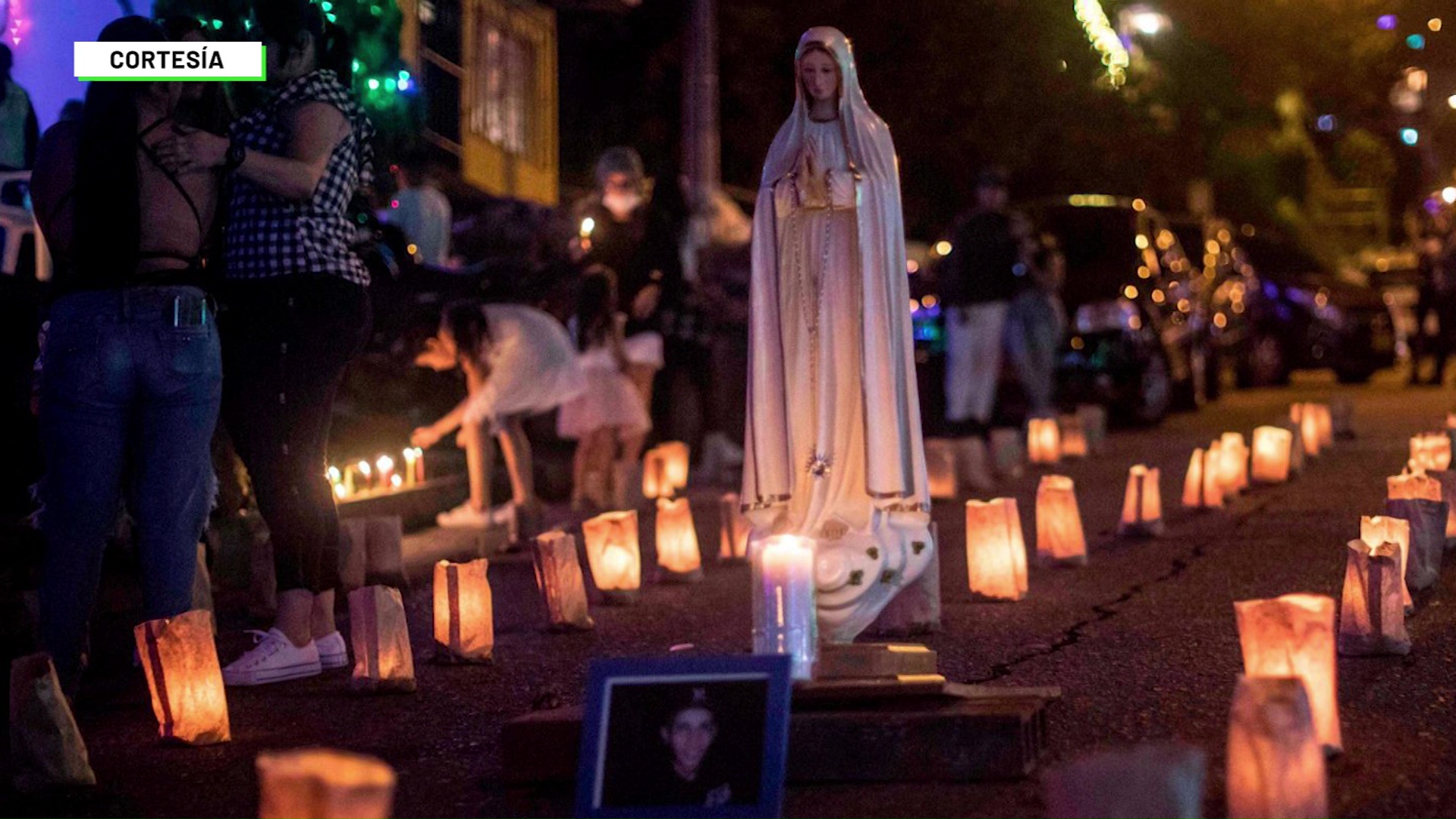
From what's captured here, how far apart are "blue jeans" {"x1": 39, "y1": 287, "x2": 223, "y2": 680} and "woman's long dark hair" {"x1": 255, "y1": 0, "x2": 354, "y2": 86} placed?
986mm

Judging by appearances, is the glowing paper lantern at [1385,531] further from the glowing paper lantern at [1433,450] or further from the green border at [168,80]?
the green border at [168,80]

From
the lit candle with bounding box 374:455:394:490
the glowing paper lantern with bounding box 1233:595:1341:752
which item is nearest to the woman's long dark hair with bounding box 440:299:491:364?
the lit candle with bounding box 374:455:394:490

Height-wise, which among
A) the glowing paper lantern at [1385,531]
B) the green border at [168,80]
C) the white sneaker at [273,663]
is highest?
the green border at [168,80]

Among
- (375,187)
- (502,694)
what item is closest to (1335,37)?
(375,187)

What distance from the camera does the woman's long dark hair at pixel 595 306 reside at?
1377cm

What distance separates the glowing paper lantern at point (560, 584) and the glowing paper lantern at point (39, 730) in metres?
2.94

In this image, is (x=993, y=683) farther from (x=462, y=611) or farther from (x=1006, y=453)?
(x=1006, y=453)

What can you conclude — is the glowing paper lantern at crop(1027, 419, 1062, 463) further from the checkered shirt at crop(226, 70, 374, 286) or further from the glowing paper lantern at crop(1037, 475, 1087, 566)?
the checkered shirt at crop(226, 70, 374, 286)

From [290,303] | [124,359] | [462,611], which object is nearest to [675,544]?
[462,611]

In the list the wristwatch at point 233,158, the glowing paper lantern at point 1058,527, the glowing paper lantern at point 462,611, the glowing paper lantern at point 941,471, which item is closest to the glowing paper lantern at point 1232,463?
the glowing paper lantern at point 941,471

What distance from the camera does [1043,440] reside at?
17.0 m

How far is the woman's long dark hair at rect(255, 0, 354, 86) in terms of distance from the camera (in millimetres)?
7395

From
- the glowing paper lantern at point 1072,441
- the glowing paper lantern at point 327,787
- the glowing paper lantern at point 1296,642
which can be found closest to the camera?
the glowing paper lantern at point 327,787

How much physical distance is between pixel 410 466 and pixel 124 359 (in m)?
5.93
